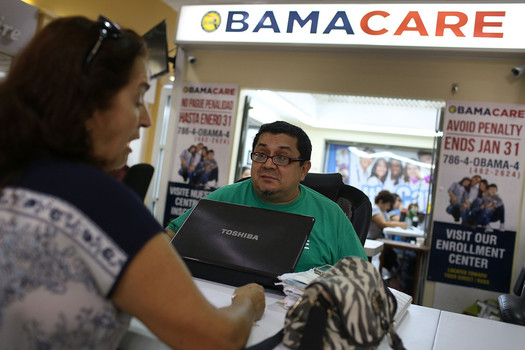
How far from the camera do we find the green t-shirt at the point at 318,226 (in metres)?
1.72

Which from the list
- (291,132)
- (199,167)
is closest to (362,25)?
(199,167)

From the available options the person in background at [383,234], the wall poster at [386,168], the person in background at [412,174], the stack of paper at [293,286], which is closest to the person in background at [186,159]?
the person in background at [383,234]

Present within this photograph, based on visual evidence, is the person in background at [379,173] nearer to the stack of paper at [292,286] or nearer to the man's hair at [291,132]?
the man's hair at [291,132]

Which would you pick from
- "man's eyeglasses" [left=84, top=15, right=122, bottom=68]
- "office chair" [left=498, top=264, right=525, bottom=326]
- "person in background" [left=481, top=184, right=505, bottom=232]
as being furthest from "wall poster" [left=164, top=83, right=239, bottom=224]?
"man's eyeglasses" [left=84, top=15, right=122, bottom=68]

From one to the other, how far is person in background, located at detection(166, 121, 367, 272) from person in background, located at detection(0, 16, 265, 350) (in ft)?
3.40

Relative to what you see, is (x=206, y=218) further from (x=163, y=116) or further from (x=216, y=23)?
(x=163, y=116)

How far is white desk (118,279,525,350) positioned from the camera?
97 centimetres

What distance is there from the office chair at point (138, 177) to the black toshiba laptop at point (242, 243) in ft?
8.11

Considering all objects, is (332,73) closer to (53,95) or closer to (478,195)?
(478,195)

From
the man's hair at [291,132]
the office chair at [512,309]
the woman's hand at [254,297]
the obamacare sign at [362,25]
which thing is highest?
the obamacare sign at [362,25]

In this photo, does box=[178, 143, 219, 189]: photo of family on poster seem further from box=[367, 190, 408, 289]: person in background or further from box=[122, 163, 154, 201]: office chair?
box=[367, 190, 408, 289]: person in background

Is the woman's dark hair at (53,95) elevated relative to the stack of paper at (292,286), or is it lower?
elevated

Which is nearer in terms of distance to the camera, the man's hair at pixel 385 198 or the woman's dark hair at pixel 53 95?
the woman's dark hair at pixel 53 95

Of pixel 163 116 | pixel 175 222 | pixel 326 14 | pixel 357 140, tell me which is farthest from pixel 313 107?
pixel 175 222
